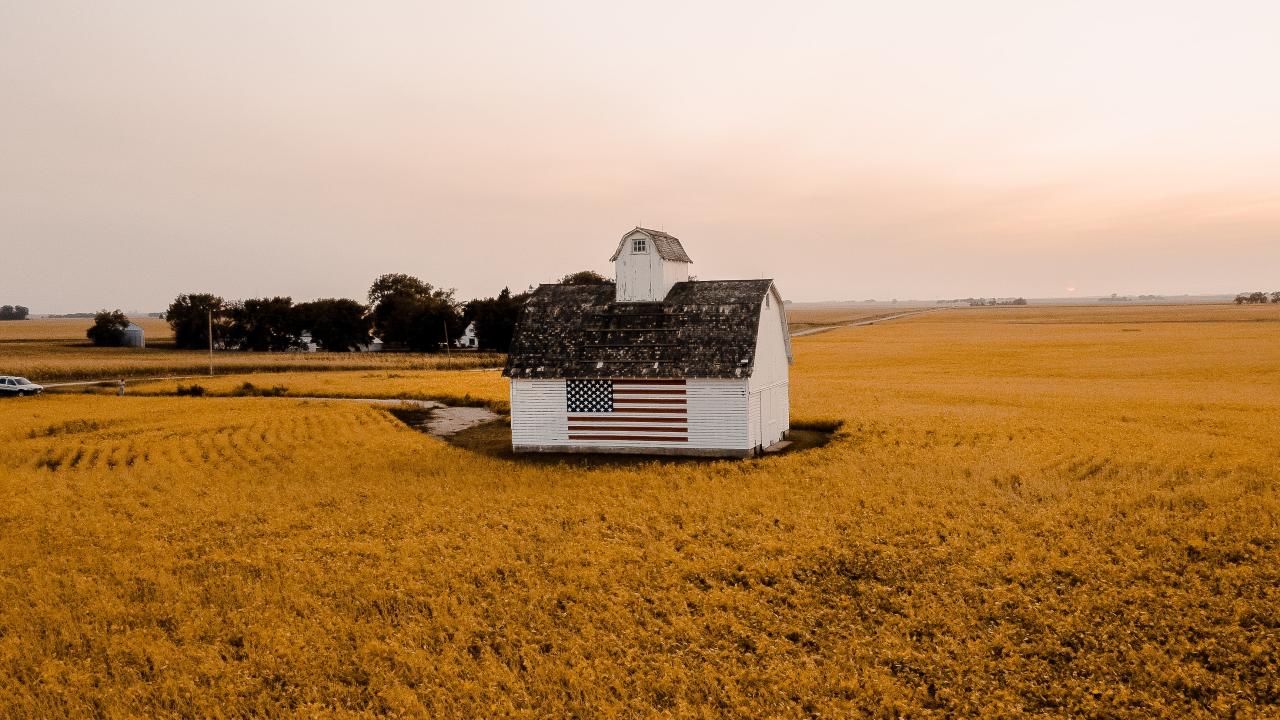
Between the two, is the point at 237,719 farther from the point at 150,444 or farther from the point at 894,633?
the point at 150,444

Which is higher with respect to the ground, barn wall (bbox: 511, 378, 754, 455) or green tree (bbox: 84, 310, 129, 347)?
green tree (bbox: 84, 310, 129, 347)

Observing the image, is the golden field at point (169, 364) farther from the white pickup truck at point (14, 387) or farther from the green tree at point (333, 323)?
the green tree at point (333, 323)

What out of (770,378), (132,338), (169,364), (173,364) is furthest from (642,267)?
(132,338)

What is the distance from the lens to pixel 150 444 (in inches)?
1318

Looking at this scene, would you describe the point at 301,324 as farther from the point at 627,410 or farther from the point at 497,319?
the point at 627,410

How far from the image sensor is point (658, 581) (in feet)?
51.3

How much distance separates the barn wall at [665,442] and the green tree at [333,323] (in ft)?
308

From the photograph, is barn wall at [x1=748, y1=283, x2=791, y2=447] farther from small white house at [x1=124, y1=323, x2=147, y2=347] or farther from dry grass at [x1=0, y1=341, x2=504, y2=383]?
small white house at [x1=124, y1=323, x2=147, y2=347]

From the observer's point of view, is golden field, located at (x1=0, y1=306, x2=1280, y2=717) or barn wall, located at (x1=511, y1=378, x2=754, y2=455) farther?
barn wall, located at (x1=511, y1=378, x2=754, y2=455)

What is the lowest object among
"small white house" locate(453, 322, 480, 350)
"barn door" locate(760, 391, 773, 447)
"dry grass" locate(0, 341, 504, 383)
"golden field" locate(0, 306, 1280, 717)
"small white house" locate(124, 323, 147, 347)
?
"golden field" locate(0, 306, 1280, 717)

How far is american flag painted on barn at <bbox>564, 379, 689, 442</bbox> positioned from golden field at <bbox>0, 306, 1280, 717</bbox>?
10.1ft

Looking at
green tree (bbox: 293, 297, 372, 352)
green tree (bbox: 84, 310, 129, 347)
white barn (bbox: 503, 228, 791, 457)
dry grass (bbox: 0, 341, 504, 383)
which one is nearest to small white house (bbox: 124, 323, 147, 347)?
green tree (bbox: 84, 310, 129, 347)

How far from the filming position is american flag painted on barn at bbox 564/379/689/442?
2936 centimetres

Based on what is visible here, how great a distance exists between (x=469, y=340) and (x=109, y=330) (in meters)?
52.7
